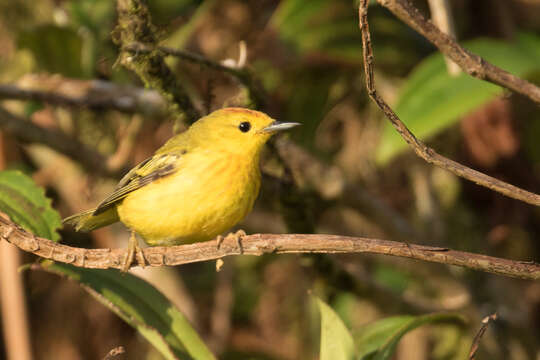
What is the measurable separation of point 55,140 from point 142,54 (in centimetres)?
129

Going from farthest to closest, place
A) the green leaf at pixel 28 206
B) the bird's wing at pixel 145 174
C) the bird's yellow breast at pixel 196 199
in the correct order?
the bird's wing at pixel 145 174 → the bird's yellow breast at pixel 196 199 → the green leaf at pixel 28 206

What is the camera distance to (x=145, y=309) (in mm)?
2527

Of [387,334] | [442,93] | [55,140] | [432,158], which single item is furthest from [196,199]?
[442,93]

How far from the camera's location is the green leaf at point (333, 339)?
7.15 feet

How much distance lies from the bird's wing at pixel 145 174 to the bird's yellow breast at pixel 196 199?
31mm

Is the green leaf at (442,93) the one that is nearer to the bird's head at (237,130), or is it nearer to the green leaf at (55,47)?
the bird's head at (237,130)

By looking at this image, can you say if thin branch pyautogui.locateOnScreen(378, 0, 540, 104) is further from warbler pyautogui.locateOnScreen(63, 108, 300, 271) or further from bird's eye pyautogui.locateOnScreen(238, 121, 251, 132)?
bird's eye pyautogui.locateOnScreen(238, 121, 251, 132)

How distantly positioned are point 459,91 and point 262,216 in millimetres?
1446

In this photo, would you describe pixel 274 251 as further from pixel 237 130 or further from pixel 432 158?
pixel 237 130

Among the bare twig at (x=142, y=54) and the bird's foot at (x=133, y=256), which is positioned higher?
the bare twig at (x=142, y=54)

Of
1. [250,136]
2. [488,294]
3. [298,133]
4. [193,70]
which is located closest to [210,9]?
[193,70]

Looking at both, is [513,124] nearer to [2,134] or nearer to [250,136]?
[250,136]

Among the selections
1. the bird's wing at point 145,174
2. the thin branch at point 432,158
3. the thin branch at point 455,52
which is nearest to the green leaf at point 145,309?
the bird's wing at point 145,174

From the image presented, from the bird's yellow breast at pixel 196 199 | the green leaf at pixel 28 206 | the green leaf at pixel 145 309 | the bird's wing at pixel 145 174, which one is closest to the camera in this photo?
the green leaf at pixel 28 206
